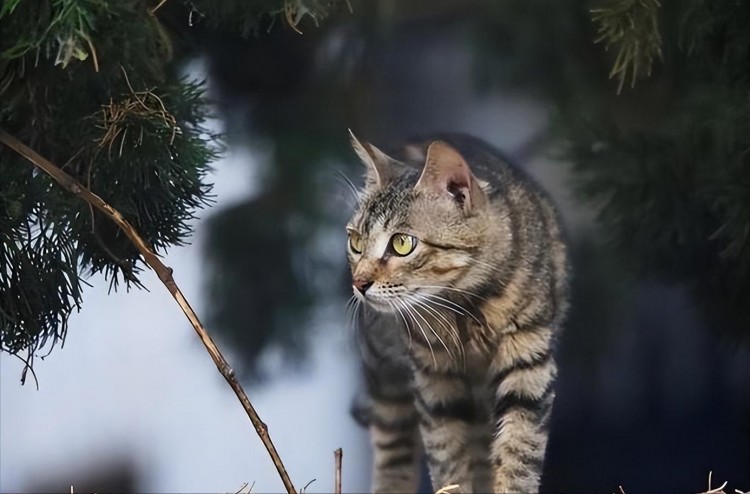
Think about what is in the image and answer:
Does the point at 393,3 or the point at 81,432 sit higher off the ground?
the point at 393,3

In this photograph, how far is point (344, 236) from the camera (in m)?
0.88

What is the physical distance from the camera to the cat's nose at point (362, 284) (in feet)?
2.69

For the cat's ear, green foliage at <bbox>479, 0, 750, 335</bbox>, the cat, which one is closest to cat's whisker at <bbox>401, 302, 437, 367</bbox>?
the cat

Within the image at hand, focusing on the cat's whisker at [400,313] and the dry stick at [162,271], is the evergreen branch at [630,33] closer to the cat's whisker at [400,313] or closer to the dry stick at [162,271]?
the cat's whisker at [400,313]

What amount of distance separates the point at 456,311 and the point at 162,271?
0.87ft

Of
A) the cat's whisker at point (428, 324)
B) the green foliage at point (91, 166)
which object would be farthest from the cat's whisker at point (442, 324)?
the green foliage at point (91, 166)

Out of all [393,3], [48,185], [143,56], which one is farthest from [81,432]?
[393,3]

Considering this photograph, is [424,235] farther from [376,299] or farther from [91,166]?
[91,166]

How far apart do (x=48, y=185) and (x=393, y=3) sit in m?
0.36

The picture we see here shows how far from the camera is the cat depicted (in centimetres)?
83

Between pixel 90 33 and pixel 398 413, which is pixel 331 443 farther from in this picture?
pixel 90 33

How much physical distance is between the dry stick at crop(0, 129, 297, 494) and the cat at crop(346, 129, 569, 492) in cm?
15

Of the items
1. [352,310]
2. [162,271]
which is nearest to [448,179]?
[352,310]

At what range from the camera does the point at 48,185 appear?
83cm
